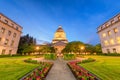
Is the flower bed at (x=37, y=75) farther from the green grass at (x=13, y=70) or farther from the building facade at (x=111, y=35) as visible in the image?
the building facade at (x=111, y=35)

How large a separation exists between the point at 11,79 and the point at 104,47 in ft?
153

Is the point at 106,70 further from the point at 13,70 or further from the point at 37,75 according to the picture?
the point at 13,70

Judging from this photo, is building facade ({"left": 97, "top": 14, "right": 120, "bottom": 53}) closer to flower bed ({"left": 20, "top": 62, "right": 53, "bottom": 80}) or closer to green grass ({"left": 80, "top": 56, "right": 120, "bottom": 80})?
green grass ({"left": 80, "top": 56, "right": 120, "bottom": 80})

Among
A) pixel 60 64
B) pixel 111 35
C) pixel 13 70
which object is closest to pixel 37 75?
pixel 13 70

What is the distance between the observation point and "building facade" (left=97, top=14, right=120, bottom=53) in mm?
34981

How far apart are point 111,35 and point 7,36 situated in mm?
46766

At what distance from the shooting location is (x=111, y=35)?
38469mm

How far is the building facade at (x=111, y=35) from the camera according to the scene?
35.0 meters

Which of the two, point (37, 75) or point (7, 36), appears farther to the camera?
point (7, 36)

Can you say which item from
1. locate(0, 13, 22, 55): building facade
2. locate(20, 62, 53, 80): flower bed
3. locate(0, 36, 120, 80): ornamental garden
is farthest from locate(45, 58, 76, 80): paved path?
locate(0, 13, 22, 55): building facade

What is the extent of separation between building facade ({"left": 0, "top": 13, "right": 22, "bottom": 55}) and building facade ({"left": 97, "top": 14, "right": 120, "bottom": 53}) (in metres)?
45.5

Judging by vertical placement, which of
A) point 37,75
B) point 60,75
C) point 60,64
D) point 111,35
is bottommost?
point 60,75

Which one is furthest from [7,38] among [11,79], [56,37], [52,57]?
[56,37]

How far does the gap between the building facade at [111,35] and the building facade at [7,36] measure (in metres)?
45.5
